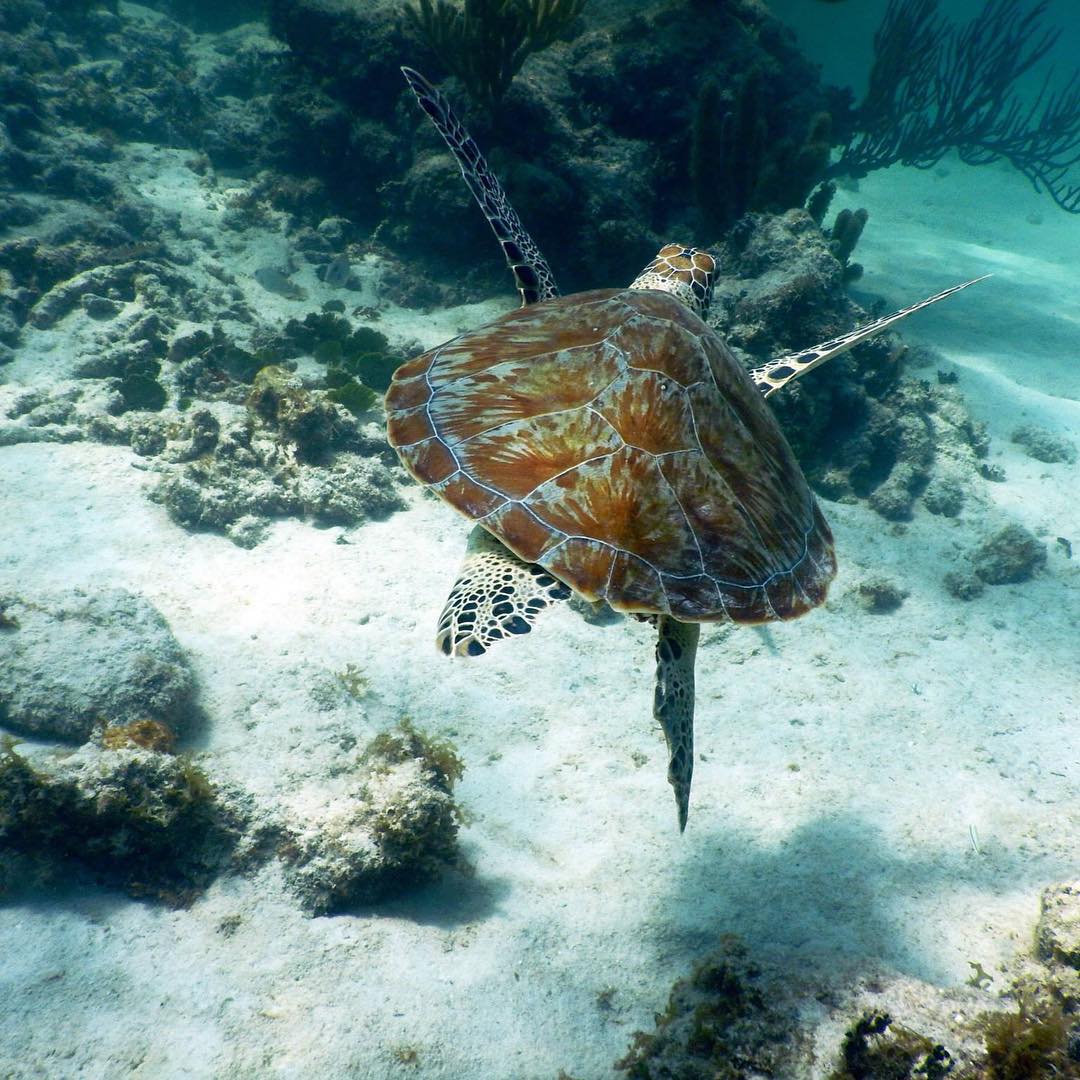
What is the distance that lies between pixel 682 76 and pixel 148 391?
7.87 meters

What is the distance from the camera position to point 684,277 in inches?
169

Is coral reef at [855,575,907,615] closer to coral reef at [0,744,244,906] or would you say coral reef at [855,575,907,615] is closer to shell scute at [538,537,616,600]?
shell scute at [538,537,616,600]

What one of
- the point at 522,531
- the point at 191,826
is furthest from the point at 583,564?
the point at 191,826

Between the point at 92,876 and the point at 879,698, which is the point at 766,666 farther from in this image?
the point at 92,876

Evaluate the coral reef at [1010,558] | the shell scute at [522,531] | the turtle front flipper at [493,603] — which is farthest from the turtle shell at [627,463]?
the coral reef at [1010,558]

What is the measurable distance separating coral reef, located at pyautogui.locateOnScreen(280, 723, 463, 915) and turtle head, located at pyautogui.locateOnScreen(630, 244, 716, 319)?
340 cm

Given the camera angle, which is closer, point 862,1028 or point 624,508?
point 862,1028

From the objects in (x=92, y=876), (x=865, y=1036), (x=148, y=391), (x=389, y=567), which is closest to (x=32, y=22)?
(x=148, y=391)

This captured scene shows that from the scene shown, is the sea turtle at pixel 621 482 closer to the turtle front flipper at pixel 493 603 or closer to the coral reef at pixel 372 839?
the turtle front flipper at pixel 493 603

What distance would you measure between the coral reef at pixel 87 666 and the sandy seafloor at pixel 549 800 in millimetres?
263

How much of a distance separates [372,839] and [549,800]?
1.00 m

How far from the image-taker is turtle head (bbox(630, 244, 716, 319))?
168 inches

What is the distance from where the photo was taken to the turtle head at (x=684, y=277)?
14.0 feet

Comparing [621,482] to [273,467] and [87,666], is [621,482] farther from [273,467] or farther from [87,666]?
[273,467]
